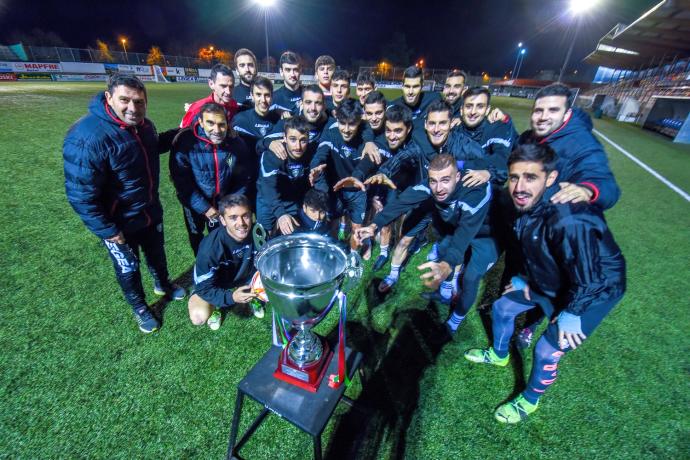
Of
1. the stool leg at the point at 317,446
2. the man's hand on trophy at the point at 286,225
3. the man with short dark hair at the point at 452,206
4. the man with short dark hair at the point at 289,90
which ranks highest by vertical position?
the man with short dark hair at the point at 289,90

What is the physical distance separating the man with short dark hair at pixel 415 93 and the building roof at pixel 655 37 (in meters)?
21.7

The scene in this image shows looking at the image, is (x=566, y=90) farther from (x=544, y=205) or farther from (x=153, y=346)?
(x=153, y=346)

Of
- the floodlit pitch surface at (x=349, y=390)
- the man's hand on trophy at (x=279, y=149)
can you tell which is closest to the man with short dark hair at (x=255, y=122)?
the man's hand on trophy at (x=279, y=149)

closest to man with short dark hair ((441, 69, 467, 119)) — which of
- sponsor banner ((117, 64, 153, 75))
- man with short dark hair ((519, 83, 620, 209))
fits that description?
man with short dark hair ((519, 83, 620, 209))

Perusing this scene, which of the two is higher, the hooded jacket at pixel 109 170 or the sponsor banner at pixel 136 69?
the sponsor banner at pixel 136 69

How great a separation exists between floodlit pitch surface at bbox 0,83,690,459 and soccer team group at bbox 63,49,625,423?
217mm

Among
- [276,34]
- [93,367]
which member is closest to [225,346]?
[93,367]

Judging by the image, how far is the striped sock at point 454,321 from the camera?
10.1 ft

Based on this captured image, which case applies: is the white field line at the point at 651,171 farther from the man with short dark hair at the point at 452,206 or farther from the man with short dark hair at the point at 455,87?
the man with short dark hair at the point at 452,206

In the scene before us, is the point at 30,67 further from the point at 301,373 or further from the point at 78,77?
the point at 301,373

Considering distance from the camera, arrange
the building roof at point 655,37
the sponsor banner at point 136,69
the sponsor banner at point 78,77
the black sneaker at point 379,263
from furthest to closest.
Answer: the sponsor banner at point 136,69, the sponsor banner at point 78,77, the building roof at point 655,37, the black sneaker at point 379,263

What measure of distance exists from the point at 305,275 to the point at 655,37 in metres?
35.4

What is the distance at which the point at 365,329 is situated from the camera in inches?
126

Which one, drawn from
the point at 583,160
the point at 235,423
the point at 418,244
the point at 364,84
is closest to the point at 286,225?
the point at 235,423
